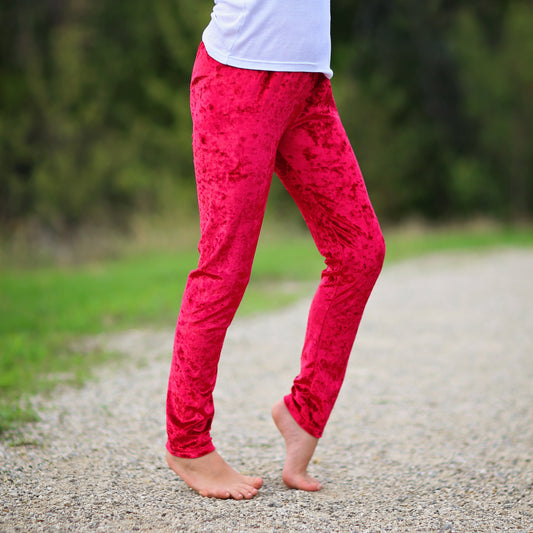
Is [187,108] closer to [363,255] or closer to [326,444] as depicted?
[326,444]

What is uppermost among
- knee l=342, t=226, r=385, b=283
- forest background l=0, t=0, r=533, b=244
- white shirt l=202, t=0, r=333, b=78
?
white shirt l=202, t=0, r=333, b=78

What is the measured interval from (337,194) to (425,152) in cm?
2142

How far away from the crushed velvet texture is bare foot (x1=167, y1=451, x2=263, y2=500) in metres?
0.04

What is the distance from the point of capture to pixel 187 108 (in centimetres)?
2014

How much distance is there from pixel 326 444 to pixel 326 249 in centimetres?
108

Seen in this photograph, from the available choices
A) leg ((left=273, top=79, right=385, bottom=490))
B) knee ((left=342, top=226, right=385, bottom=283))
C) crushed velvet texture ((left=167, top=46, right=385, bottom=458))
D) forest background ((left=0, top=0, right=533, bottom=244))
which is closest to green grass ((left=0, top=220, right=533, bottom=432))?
crushed velvet texture ((left=167, top=46, right=385, bottom=458))

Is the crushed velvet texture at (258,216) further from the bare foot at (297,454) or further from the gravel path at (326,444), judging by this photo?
the gravel path at (326,444)

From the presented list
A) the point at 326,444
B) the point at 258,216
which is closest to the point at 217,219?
the point at 258,216

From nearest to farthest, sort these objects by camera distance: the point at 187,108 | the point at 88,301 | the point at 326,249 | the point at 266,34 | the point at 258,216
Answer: the point at 266,34, the point at 258,216, the point at 326,249, the point at 88,301, the point at 187,108

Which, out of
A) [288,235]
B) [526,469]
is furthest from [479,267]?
[526,469]

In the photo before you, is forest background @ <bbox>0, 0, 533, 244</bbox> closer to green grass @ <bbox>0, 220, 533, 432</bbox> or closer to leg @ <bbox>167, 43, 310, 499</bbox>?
green grass @ <bbox>0, 220, 533, 432</bbox>

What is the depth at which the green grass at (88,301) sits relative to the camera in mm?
4066

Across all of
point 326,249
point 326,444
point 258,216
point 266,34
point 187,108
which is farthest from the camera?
point 187,108

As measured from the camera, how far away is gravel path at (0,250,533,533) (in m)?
1.98
